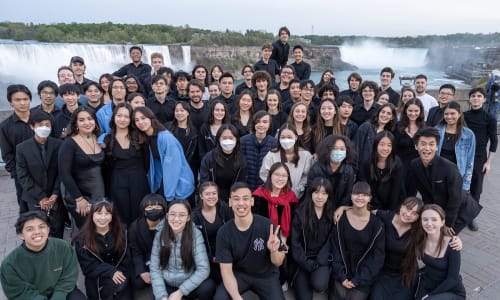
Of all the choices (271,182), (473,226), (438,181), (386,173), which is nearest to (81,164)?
(271,182)

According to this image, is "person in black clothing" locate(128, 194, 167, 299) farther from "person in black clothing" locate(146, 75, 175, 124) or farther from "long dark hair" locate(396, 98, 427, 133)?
"long dark hair" locate(396, 98, 427, 133)

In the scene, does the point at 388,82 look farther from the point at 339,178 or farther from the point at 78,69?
the point at 78,69

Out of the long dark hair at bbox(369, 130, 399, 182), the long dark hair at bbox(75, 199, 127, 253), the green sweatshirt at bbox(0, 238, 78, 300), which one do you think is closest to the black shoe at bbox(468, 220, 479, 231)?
the long dark hair at bbox(369, 130, 399, 182)

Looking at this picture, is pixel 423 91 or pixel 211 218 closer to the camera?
pixel 211 218

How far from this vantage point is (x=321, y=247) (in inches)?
156

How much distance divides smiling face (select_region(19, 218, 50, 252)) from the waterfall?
3609 inches

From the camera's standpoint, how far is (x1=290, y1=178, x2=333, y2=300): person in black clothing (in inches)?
150

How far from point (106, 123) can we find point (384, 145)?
361 cm

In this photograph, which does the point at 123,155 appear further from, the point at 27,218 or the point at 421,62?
the point at 421,62

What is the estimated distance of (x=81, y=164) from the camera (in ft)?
13.4

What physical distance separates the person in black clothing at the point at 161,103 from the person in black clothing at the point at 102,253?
7.32 feet

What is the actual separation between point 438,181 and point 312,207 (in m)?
1.46

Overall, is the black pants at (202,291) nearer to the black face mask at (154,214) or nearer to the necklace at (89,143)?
the black face mask at (154,214)

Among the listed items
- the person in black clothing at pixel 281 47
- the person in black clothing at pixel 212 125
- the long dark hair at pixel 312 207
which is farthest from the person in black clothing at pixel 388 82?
the long dark hair at pixel 312 207
